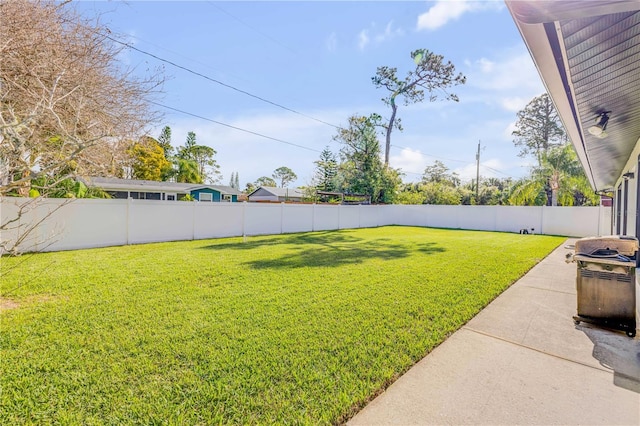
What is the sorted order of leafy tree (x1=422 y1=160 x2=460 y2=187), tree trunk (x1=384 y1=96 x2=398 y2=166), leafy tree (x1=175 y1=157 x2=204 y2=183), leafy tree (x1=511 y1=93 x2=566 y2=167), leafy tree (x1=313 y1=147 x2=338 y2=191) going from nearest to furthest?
tree trunk (x1=384 y1=96 x2=398 y2=166)
leafy tree (x1=511 y1=93 x2=566 y2=167)
leafy tree (x1=313 y1=147 x2=338 y2=191)
leafy tree (x1=175 y1=157 x2=204 y2=183)
leafy tree (x1=422 y1=160 x2=460 y2=187)

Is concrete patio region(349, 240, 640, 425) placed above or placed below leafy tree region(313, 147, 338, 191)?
below

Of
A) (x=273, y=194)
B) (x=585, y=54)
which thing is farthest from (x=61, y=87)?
(x=273, y=194)

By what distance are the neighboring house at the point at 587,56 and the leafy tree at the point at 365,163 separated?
56.3 feet

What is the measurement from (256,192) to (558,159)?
102ft

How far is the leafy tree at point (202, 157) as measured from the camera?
36.3m

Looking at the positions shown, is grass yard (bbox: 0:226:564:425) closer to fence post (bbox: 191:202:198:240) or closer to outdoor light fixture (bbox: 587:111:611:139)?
outdoor light fixture (bbox: 587:111:611:139)

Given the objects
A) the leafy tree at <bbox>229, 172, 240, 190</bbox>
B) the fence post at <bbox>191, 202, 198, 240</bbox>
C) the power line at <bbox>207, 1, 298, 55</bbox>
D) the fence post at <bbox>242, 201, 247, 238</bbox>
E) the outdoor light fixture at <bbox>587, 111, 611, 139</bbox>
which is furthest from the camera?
the leafy tree at <bbox>229, 172, 240, 190</bbox>

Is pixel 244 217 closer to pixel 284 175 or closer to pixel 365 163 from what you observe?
pixel 365 163

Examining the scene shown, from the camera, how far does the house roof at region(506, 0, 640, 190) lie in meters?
1.58

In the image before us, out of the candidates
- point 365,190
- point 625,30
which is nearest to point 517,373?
point 625,30

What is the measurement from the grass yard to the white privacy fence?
102 cm

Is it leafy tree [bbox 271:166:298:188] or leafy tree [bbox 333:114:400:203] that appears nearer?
leafy tree [bbox 333:114:400:203]

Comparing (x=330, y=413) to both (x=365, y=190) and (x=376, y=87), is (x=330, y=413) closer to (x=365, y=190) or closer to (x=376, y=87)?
(x=365, y=190)

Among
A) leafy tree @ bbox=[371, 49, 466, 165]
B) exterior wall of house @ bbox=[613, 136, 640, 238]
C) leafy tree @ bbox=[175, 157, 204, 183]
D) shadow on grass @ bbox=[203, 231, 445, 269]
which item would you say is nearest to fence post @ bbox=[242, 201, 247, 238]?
shadow on grass @ bbox=[203, 231, 445, 269]
